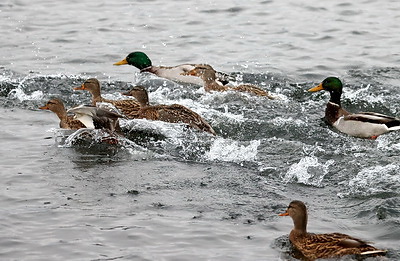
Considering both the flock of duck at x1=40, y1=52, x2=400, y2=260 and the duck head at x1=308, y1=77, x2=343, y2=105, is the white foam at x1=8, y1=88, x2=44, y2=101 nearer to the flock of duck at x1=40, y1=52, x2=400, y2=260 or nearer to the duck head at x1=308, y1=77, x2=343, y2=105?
the flock of duck at x1=40, y1=52, x2=400, y2=260

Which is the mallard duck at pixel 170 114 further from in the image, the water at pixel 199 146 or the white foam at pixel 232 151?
the white foam at pixel 232 151

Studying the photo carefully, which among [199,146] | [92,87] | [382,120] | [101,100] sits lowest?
[199,146]

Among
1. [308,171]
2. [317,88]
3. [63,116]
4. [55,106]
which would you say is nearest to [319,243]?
[308,171]

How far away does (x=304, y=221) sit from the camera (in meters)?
7.60

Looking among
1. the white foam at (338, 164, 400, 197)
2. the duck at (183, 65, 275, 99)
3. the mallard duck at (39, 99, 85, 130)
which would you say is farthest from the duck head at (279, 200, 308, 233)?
the duck at (183, 65, 275, 99)

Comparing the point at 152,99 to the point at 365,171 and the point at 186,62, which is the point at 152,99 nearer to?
the point at 186,62

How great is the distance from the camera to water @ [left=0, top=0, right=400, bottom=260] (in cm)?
783

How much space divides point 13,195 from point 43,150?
171cm

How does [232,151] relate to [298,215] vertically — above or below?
below

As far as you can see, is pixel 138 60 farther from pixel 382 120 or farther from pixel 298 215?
pixel 298 215

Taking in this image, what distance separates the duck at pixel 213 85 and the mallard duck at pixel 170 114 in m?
1.85

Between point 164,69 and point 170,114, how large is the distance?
361cm

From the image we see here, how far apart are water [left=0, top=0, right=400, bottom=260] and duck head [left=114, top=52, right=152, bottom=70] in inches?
12.5

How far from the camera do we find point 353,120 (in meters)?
11.9
